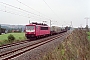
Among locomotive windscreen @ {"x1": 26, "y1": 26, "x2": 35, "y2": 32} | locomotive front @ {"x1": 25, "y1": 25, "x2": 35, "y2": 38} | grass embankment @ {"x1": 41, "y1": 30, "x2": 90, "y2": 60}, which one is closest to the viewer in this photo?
grass embankment @ {"x1": 41, "y1": 30, "x2": 90, "y2": 60}

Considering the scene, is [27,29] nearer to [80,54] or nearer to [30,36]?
[30,36]

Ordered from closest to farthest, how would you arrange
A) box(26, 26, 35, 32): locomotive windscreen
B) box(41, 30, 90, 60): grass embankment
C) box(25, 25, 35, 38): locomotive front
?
1. box(41, 30, 90, 60): grass embankment
2. box(25, 25, 35, 38): locomotive front
3. box(26, 26, 35, 32): locomotive windscreen

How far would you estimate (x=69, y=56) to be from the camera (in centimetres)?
695

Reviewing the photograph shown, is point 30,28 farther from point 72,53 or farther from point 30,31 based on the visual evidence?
point 72,53

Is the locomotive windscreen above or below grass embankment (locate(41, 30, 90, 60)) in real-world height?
above

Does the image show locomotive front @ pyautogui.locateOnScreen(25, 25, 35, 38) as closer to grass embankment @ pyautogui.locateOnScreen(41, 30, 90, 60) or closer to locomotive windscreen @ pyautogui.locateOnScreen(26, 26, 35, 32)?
locomotive windscreen @ pyautogui.locateOnScreen(26, 26, 35, 32)

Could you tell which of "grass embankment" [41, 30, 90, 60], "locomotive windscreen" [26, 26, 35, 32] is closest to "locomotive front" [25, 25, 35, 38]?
"locomotive windscreen" [26, 26, 35, 32]

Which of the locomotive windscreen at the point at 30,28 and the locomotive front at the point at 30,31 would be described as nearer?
the locomotive front at the point at 30,31

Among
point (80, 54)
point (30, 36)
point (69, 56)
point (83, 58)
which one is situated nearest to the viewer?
point (83, 58)

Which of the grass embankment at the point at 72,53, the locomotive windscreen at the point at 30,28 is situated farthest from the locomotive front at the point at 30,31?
the grass embankment at the point at 72,53

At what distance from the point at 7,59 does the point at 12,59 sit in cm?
39

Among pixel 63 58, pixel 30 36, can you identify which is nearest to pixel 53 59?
pixel 63 58

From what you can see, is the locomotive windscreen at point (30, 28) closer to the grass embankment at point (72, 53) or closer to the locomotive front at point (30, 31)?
the locomotive front at point (30, 31)

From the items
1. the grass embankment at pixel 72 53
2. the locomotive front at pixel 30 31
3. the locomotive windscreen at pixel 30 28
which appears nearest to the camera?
the grass embankment at pixel 72 53
